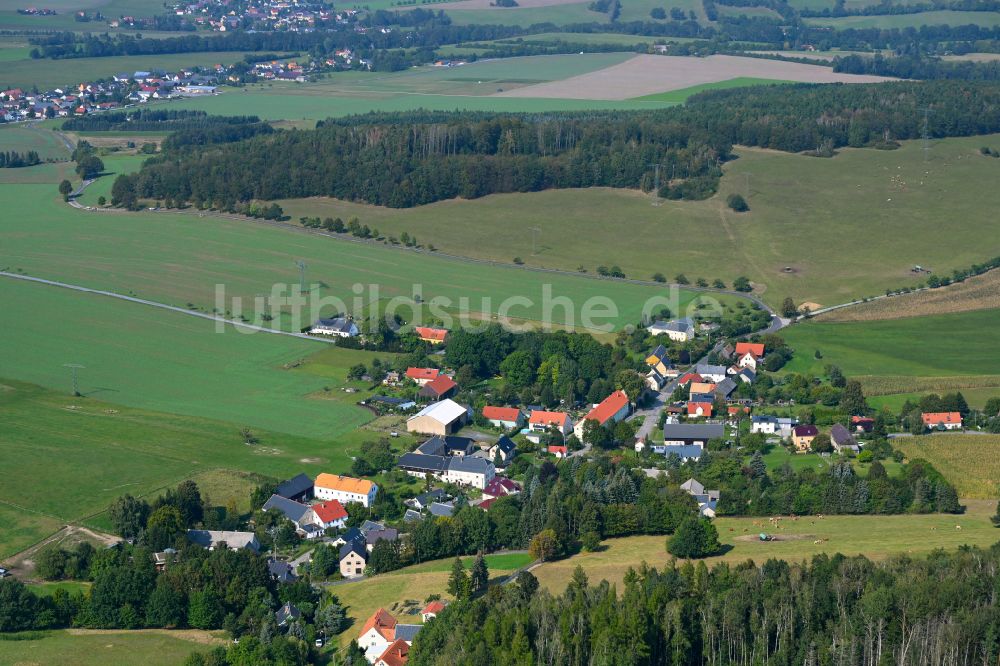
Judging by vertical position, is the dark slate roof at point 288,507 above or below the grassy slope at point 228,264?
below

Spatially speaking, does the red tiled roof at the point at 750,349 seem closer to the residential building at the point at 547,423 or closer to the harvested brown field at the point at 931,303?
the harvested brown field at the point at 931,303

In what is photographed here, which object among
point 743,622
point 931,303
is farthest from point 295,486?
point 931,303

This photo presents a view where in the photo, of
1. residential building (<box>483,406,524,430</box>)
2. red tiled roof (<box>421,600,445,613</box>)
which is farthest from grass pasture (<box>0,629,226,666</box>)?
residential building (<box>483,406,524,430</box>)

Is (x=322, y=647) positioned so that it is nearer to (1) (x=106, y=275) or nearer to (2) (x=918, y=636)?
(2) (x=918, y=636)

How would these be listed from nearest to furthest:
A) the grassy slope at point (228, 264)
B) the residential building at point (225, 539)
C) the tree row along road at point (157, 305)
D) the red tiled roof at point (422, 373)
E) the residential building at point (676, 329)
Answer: the residential building at point (225, 539) < the red tiled roof at point (422, 373) < the residential building at point (676, 329) < the tree row along road at point (157, 305) < the grassy slope at point (228, 264)

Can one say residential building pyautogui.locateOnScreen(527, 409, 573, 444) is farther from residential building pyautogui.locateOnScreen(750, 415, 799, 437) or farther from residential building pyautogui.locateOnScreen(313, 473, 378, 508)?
residential building pyautogui.locateOnScreen(313, 473, 378, 508)

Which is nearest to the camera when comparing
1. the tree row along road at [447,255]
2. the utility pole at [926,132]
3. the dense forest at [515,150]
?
the tree row along road at [447,255]

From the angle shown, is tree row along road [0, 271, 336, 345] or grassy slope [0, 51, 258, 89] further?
grassy slope [0, 51, 258, 89]

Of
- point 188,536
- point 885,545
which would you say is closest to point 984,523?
point 885,545

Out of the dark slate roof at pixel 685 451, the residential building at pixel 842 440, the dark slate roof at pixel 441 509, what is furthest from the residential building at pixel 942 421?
the dark slate roof at pixel 441 509
